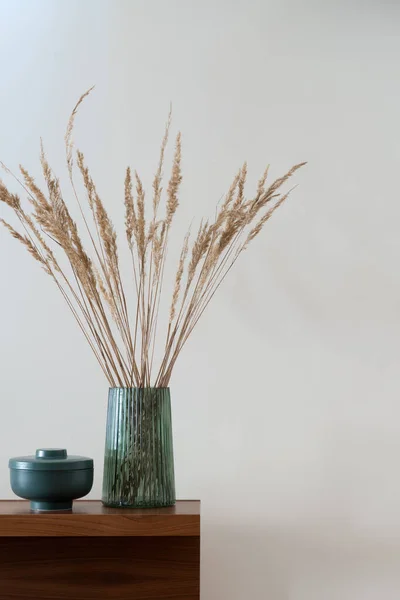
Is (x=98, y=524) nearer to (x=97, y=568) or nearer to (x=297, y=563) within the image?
(x=97, y=568)

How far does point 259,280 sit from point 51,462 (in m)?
0.84

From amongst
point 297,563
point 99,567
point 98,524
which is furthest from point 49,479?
point 297,563

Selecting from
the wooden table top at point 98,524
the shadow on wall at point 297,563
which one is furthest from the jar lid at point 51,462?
the shadow on wall at point 297,563

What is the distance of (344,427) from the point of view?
233cm

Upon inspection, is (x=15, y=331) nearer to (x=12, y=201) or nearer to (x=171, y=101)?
(x=12, y=201)

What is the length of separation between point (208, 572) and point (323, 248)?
0.98m

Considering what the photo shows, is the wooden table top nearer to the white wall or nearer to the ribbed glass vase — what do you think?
the ribbed glass vase

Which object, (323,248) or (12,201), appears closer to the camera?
(12,201)

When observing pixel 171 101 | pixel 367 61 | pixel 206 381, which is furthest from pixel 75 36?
pixel 206 381

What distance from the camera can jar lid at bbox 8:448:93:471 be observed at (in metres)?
1.86

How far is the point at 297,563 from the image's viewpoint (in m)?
2.27

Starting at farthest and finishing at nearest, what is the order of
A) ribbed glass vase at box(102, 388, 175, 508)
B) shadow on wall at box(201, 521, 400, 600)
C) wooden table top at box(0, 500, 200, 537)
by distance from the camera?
shadow on wall at box(201, 521, 400, 600) < ribbed glass vase at box(102, 388, 175, 508) < wooden table top at box(0, 500, 200, 537)

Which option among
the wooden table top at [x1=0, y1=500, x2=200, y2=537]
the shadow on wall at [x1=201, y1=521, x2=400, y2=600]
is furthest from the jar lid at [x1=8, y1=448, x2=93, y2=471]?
the shadow on wall at [x1=201, y1=521, x2=400, y2=600]

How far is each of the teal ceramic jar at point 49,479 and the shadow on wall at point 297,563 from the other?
1.76 ft
